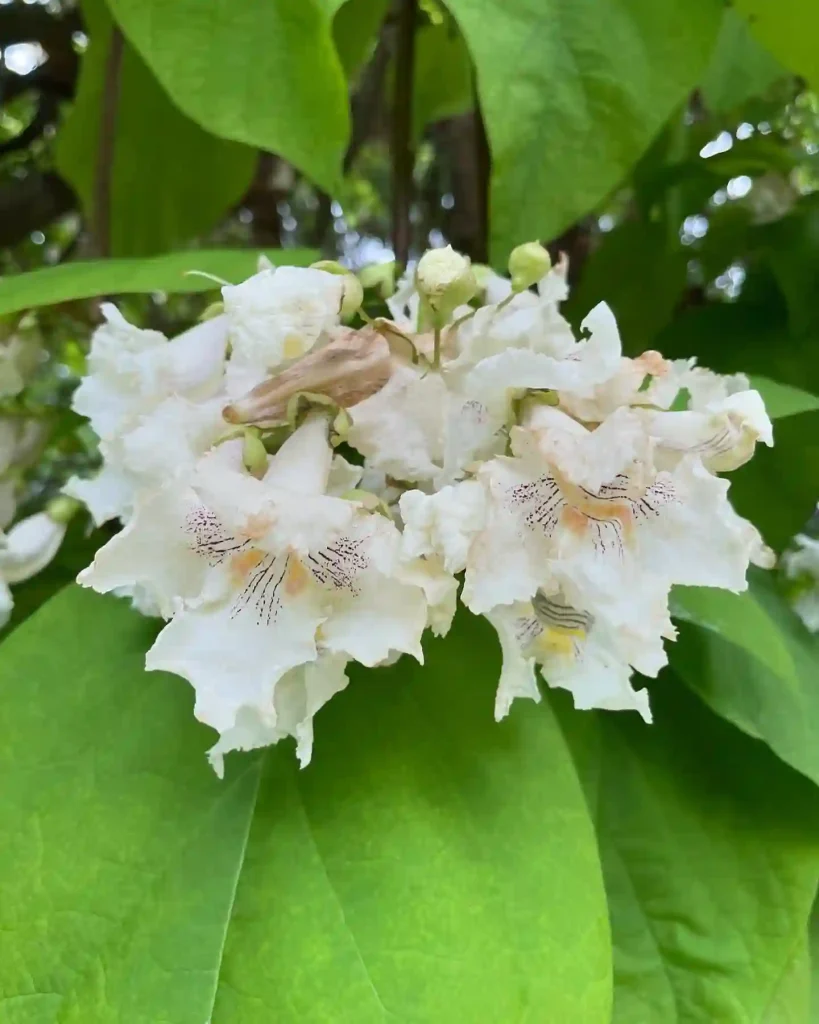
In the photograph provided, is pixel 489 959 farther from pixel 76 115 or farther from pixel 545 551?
pixel 76 115

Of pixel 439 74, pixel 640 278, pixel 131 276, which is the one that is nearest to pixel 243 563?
pixel 131 276

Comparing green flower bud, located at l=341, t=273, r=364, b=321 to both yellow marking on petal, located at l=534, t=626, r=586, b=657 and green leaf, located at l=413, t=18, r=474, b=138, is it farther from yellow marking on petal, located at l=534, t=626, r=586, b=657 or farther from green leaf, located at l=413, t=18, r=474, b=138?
green leaf, located at l=413, t=18, r=474, b=138

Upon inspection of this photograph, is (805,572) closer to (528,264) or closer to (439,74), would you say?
(528,264)

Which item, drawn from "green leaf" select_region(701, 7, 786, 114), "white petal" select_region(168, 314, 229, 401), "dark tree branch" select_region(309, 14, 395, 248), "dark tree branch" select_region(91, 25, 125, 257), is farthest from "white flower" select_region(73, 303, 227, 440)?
"dark tree branch" select_region(309, 14, 395, 248)

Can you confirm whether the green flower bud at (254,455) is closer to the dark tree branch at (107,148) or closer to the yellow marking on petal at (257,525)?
the yellow marking on petal at (257,525)

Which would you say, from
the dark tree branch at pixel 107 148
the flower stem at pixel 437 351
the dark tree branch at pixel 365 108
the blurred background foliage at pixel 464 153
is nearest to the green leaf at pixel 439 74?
the blurred background foliage at pixel 464 153

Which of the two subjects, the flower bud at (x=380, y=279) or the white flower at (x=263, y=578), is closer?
the white flower at (x=263, y=578)

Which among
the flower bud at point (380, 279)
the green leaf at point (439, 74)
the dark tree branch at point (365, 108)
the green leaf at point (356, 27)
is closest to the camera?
the flower bud at point (380, 279)
